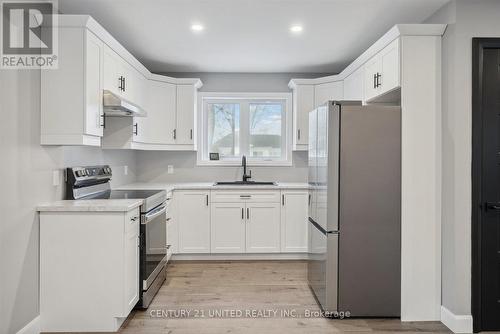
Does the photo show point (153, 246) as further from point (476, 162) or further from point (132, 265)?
point (476, 162)

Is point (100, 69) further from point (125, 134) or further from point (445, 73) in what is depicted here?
point (445, 73)

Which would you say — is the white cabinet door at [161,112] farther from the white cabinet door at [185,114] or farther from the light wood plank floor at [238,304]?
the light wood plank floor at [238,304]

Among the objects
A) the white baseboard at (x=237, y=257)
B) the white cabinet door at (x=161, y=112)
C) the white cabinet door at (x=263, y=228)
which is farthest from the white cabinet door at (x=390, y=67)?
the white cabinet door at (x=161, y=112)

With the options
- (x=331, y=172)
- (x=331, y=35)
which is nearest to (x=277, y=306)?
(x=331, y=172)

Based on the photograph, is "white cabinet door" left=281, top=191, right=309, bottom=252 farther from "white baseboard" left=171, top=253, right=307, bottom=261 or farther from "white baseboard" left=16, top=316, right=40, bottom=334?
"white baseboard" left=16, top=316, right=40, bottom=334

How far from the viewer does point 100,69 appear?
8.86 feet

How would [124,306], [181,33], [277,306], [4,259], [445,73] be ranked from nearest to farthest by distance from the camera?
[4,259] < [124,306] < [445,73] < [277,306] < [181,33]

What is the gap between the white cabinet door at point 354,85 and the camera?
140 inches

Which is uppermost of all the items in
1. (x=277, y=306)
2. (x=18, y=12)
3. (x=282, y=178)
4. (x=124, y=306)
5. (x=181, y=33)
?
(x=181, y=33)

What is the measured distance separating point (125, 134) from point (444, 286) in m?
3.34

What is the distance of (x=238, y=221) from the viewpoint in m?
4.13

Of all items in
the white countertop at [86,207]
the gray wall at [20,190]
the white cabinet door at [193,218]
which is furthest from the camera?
the white cabinet door at [193,218]

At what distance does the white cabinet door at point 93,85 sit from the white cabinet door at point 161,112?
5.09ft

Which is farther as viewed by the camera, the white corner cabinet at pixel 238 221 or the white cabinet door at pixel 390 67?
the white corner cabinet at pixel 238 221
